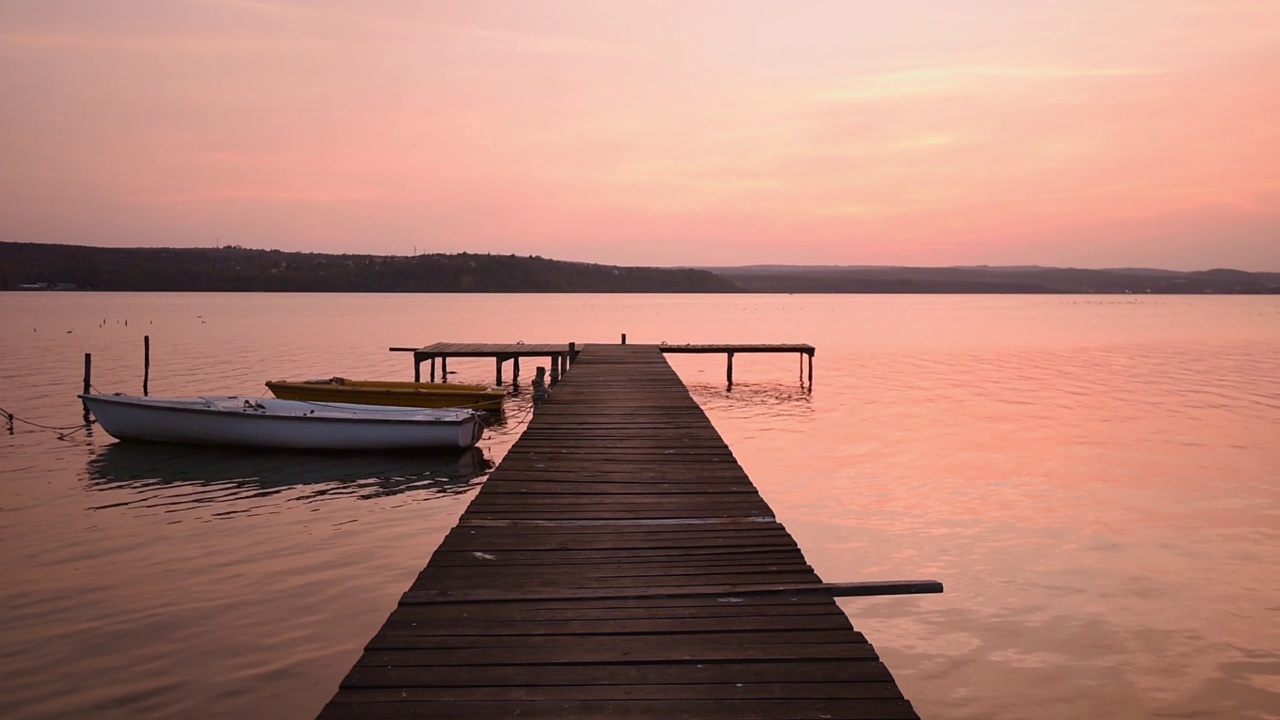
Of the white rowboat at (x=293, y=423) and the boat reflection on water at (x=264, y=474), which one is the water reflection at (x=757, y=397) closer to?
the boat reflection on water at (x=264, y=474)

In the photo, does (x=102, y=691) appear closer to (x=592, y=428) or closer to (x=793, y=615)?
(x=793, y=615)

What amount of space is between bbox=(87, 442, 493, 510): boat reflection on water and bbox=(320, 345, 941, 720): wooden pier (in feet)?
21.2

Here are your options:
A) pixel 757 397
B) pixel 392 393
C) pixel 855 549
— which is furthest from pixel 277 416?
pixel 757 397

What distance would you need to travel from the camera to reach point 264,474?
1645cm

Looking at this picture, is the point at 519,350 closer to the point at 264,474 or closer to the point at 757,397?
the point at 757,397

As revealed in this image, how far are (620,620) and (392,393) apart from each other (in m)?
16.4

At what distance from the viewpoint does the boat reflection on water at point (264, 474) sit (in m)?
15.0

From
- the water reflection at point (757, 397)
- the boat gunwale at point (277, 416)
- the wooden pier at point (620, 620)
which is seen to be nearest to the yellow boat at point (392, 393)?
the boat gunwale at point (277, 416)

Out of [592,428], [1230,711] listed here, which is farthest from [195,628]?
[1230,711]

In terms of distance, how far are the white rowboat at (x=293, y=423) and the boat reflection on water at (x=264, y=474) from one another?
0.29 metres

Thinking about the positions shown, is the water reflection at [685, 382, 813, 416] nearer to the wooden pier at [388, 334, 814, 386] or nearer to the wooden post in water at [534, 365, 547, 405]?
the wooden pier at [388, 334, 814, 386]

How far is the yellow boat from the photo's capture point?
21.1m

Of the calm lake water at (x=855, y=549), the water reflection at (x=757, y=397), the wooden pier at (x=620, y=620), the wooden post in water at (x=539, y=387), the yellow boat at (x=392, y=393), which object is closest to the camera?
the wooden pier at (x=620, y=620)

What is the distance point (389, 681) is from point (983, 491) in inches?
519
